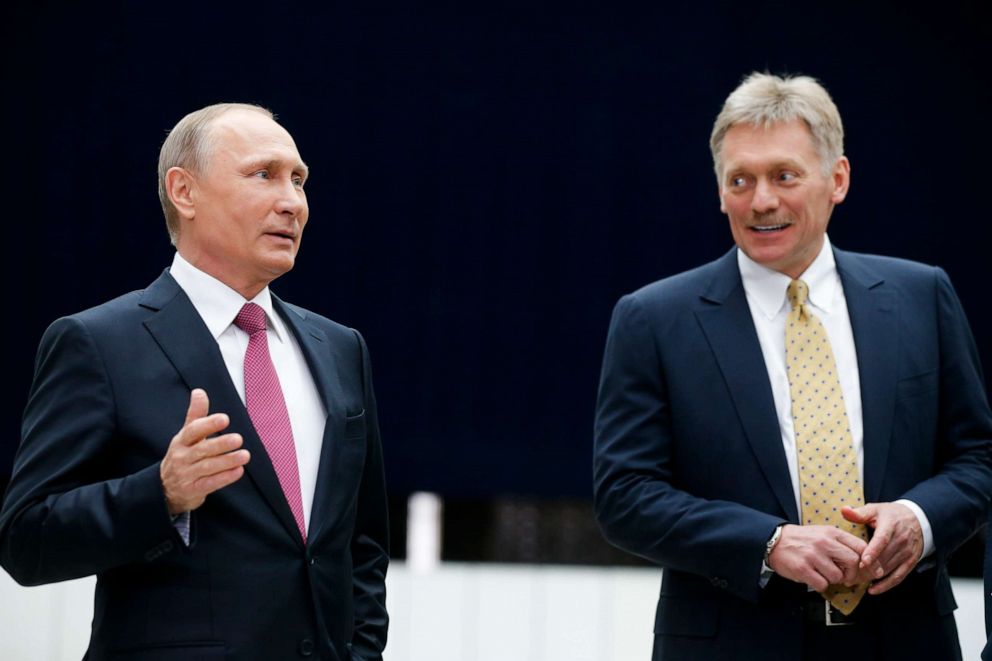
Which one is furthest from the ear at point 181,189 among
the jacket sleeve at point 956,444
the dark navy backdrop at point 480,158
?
the dark navy backdrop at point 480,158

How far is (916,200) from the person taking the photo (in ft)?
15.1

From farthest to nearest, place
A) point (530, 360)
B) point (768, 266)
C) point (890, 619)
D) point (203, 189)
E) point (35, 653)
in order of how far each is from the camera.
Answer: point (530, 360)
point (35, 653)
point (768, 266)
point (890, 619)
point (203, 189)

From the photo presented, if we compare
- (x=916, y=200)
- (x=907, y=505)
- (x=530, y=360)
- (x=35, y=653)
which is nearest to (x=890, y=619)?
(x=907, y=505)

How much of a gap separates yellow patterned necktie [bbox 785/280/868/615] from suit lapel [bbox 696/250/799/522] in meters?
0.04

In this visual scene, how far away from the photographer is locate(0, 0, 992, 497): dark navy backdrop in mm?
4516

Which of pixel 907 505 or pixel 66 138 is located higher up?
pixel 66 138

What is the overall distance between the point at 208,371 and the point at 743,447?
955 millimetres

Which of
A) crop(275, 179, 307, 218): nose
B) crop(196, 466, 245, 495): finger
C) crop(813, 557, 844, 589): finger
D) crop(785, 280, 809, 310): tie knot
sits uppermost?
crop(275, 179, 307, 218): nose

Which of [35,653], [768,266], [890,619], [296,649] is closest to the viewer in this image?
[296,649]

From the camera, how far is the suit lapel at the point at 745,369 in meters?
2.32

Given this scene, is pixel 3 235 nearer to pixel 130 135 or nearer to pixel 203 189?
pixel 130 135

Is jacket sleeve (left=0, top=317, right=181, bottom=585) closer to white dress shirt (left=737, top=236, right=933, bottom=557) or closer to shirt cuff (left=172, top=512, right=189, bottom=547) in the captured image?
shirt cuff (left=172, top=512, right=189, bottom=547)

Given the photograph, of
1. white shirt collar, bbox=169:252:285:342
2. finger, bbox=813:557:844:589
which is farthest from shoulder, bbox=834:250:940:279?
white shirt collar, bbox=169:252:285:342

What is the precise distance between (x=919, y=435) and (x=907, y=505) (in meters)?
0.18
